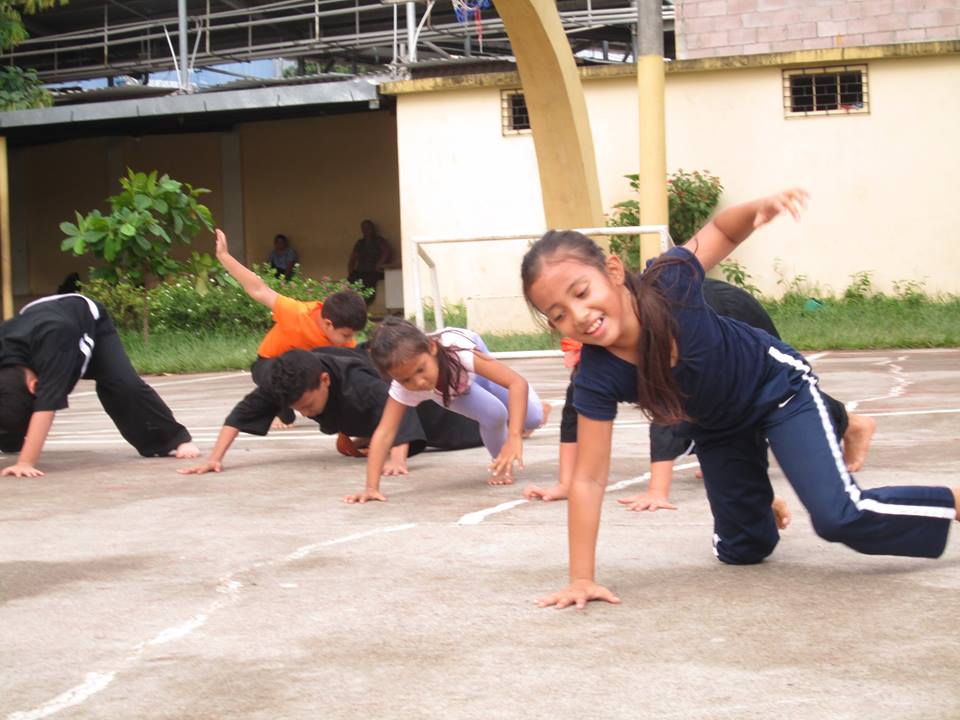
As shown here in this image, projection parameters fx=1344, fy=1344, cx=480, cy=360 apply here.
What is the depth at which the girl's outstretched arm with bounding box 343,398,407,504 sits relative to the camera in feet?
17.4

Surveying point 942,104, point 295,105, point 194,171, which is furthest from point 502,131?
point 194,171

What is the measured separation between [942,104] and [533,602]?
43.4 ft

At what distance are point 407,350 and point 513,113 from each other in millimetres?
11865

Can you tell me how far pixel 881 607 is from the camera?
326 cm

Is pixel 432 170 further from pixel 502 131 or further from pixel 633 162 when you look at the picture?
pixel 633 162

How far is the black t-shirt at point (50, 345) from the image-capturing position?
6512mm

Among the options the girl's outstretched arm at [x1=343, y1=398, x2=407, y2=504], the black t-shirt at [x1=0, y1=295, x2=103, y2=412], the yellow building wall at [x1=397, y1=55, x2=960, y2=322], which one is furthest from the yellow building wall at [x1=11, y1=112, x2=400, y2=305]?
the girl's outstretched arm at [x1=343, y1=398, x2=407, y2=504]

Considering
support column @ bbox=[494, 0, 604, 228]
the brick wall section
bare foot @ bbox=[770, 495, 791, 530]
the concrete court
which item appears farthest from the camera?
the brick wall section

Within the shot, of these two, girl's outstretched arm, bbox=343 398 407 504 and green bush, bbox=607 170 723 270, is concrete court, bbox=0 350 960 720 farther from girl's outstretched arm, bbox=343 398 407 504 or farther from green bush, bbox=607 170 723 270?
green bush, bbox=607 170 723 270

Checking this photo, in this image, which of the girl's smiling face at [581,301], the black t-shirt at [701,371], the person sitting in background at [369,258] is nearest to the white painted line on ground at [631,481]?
the black t-shirt at [701,371]

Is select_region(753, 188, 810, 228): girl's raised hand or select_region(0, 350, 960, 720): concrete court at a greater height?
select_region(753, 188, 810, 228): girl's raised hand

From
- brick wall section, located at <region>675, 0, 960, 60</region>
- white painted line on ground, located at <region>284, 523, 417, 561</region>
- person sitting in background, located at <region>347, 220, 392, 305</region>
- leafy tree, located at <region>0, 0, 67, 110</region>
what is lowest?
white painted line on ground, located at <region>284, 523, 417, 561</region>

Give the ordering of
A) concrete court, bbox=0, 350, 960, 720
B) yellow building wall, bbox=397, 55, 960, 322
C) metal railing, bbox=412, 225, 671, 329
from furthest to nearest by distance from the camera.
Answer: yellow building wall, bbox=397, 55, 960, 322
metal railing, bbox=412, 225, 671, 329
concrete court, bbox=0, 350, 960, 720

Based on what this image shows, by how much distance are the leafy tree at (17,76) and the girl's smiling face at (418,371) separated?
14.8 m
